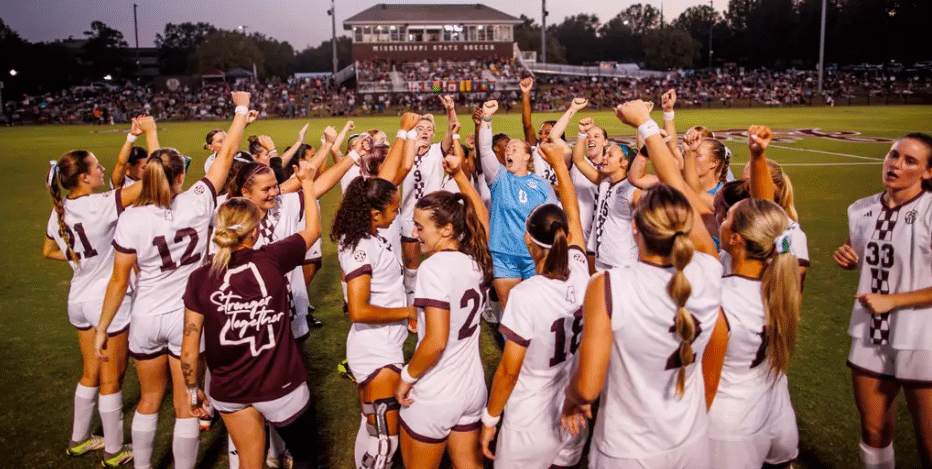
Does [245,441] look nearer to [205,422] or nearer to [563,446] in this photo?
[205,422]

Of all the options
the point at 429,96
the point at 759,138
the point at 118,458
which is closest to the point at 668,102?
the point at 759,138

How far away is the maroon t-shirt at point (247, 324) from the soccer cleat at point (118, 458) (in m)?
2.12

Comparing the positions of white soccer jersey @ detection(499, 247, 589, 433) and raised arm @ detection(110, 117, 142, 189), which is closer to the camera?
white soccer jersey @ detection(499, 247, 589, 433)

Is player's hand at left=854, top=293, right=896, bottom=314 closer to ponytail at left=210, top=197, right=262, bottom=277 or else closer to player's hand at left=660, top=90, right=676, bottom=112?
player's hand at left=660, top=90, right=676, bottom=112

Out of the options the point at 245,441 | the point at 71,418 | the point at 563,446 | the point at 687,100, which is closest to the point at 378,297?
the point at 245,441

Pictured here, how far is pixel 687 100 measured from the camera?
58812 mm

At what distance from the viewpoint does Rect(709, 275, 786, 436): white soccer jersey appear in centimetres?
328

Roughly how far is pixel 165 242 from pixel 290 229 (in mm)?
2462

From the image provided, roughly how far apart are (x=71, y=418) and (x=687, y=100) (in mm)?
59991

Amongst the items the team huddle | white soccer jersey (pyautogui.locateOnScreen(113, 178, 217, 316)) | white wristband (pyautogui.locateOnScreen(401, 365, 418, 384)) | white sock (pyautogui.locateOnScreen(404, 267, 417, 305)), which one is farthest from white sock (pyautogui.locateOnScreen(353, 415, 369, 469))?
white sock (pyautogui.locateOnScreen(404, 267, 417, 305))

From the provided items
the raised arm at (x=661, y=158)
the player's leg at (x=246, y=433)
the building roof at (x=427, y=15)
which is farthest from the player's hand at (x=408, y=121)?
the building roof at (x=427, y=15)

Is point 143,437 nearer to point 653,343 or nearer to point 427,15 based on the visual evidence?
point 653,343

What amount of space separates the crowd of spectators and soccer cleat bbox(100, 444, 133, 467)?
50.2 m

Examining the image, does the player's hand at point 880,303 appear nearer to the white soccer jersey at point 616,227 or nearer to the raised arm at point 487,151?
the white soccer jersey at point 616,227
